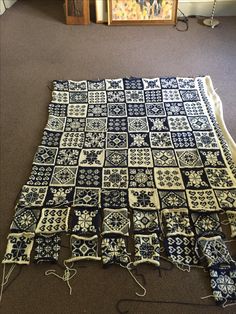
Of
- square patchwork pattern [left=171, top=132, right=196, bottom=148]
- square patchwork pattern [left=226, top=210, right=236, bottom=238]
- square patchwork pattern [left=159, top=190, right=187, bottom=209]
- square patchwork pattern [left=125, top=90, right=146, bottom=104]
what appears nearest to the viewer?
square patchwork pattern [left=226, top=210, right=236, bottom=238]

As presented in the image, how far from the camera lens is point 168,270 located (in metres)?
1.38

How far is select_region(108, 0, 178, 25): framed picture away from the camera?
2.99m

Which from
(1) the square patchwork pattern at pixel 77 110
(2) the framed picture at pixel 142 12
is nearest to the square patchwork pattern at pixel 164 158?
(1) the square patchwork pattern at pixel 77 110

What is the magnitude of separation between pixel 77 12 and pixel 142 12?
0.64 metres

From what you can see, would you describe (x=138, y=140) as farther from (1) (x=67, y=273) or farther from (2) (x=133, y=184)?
(1) (x=67, y=273)

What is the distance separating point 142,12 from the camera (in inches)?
120

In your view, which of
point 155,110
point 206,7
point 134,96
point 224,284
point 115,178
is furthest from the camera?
point 206,7

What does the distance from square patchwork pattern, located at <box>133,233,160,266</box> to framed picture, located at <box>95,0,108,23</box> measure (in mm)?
2458

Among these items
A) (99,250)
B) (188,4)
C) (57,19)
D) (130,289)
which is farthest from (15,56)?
(130,289)

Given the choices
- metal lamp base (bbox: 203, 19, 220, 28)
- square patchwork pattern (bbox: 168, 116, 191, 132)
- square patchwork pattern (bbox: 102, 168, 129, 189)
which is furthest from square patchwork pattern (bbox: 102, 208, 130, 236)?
metal lamp base (bbox: 203, 19, 220, 28)

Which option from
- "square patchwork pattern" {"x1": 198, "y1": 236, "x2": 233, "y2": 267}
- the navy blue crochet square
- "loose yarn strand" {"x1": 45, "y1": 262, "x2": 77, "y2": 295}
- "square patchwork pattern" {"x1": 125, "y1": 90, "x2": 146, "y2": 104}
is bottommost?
"loose yarn strand" {"x1": 45, "y1": 262, "x2": 77, "y2": 295}

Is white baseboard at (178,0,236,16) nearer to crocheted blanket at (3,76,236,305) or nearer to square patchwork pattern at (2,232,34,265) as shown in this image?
crocheted blanket at (3,76,236,305)

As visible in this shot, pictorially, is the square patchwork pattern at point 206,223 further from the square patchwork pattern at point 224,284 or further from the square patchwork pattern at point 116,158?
the square patchwork pattern at point 116,158

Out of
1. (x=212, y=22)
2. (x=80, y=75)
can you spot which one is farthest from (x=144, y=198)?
(x=212, y=22)
